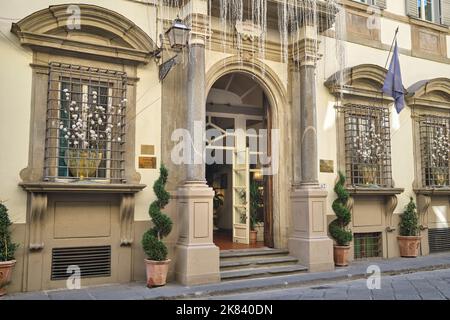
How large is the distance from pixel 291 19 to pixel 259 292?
19.1 feet

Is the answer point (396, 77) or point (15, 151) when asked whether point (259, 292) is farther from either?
point (396, 77)

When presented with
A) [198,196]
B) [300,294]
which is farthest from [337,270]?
[198,196]

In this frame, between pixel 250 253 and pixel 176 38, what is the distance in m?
4.58

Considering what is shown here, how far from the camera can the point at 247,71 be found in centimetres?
1010

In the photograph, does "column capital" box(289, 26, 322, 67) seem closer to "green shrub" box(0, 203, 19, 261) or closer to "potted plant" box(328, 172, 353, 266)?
"potted plant" box(328, 172, 353, 266)

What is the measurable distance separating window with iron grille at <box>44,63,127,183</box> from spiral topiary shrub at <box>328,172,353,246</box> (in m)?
4.87

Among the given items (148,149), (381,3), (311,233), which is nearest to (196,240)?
(148,149)

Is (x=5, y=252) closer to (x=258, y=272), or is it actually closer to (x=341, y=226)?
(x=258, y=272)

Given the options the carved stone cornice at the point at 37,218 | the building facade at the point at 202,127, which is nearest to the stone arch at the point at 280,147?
the building facade at the point at 202,127

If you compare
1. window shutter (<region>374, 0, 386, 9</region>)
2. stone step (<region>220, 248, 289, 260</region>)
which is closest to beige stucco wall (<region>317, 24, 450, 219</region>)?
window shutter (<region>374, 0, 386, 9</region>)

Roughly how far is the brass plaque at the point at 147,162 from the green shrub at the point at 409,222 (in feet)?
21.6

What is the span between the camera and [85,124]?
8.27 m

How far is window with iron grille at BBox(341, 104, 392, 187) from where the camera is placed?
1127 cm
